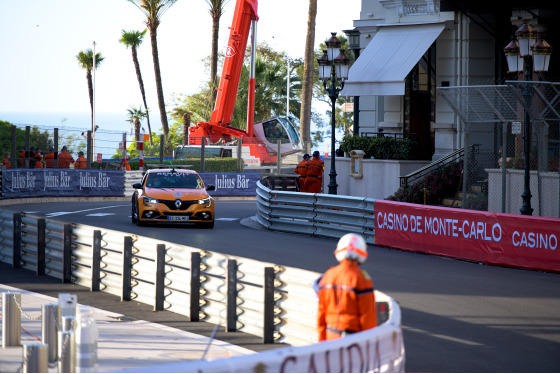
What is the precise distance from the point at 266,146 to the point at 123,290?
3187 cm

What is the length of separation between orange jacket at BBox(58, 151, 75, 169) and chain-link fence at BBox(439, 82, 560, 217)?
53.0 feet

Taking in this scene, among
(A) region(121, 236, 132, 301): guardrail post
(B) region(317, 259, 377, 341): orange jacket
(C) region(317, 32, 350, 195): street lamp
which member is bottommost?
(A) region(121, 236, 132, 301): guardrail post

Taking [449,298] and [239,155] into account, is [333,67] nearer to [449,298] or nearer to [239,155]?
[239,155]

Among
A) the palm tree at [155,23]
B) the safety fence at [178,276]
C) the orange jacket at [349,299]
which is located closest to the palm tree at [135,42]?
the palm tree at [155,23]

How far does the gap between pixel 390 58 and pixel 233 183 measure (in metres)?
9.78

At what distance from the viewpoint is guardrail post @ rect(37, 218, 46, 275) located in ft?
47.0

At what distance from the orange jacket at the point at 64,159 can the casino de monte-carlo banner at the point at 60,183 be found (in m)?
0.80

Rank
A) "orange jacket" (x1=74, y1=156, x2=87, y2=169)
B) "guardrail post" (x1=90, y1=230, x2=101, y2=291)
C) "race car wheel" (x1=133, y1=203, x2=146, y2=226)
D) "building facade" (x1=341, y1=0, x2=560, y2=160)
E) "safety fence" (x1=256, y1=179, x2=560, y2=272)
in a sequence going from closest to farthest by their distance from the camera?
"guardrail post" (x1=90, y1=230, x2=101, y2=291) → "safety fence" (x1=256, y1=179, x2=560, y2=272) → "race car wheel" (x1=133, y1=203, x2=146, y2=226) → "building facade" (x1=341, y1=0, x2=560, y2=160) → "orange jacket" (x1=74, y1=156, x2=87, y2=169)

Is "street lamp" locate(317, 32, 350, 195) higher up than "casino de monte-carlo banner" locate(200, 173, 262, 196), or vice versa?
"street lamp" locate(317, 32, 350, 195)

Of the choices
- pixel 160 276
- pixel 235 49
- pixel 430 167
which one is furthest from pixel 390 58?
pixel 160 276

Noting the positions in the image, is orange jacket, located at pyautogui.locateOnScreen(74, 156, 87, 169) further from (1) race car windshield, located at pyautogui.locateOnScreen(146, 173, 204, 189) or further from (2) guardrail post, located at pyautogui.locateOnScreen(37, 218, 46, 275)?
(2) guardrail post, located at pyautogui.locateOnScreen(37, 218, 46, 275)

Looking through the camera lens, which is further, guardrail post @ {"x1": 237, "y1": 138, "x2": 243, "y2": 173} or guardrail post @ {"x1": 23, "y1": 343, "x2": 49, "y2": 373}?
guardrail post @ {"x1": 237, "y1": 138, "x2": 243, "y2": 173}

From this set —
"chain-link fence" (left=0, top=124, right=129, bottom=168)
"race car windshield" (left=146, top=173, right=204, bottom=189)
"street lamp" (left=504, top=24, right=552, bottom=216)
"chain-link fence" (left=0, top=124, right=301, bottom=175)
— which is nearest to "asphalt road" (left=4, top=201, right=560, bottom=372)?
"race car windshield" (left=146, top=173, right=204, bottom=189)

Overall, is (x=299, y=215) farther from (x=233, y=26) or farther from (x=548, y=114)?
(x=233, y=26)
